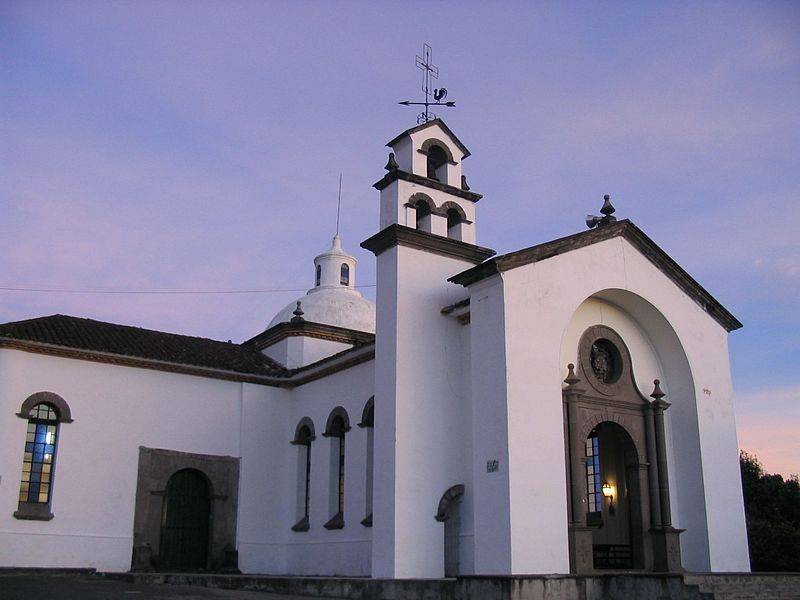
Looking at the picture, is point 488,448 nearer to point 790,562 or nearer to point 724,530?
point 724,530

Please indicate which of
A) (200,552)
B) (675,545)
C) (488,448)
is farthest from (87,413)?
(675,545)

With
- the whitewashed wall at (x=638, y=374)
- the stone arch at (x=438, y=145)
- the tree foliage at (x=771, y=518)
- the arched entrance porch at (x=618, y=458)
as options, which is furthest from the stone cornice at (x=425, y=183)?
the tree foliage at (x=771, y=518)

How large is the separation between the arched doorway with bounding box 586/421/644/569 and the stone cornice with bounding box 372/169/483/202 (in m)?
5.83

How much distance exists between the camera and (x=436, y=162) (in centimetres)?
1953

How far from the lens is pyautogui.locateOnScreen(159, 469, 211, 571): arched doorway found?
70.2ft

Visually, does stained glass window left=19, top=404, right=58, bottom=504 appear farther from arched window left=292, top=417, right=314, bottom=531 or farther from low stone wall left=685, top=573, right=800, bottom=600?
low stone wall left=685, top=573, right=800, bottom=600

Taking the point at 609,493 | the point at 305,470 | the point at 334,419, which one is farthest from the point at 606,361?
the point at 305,470

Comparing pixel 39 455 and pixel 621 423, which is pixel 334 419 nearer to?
pixel 39 455

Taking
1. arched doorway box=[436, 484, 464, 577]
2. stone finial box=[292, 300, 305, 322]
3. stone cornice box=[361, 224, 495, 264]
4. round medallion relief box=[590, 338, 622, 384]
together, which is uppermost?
stone finial box=[292, 300, 305, 322]

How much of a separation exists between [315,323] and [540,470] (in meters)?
12.6

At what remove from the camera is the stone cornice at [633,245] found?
15180mm

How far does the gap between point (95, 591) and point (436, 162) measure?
11394 mm

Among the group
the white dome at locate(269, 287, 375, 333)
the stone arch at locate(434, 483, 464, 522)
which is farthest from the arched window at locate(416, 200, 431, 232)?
the white dome at locate(269, 287, 375, 333)

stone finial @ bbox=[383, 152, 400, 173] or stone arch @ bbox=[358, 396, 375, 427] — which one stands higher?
stone finial @ bbox=[383, 152, 400, 173]
